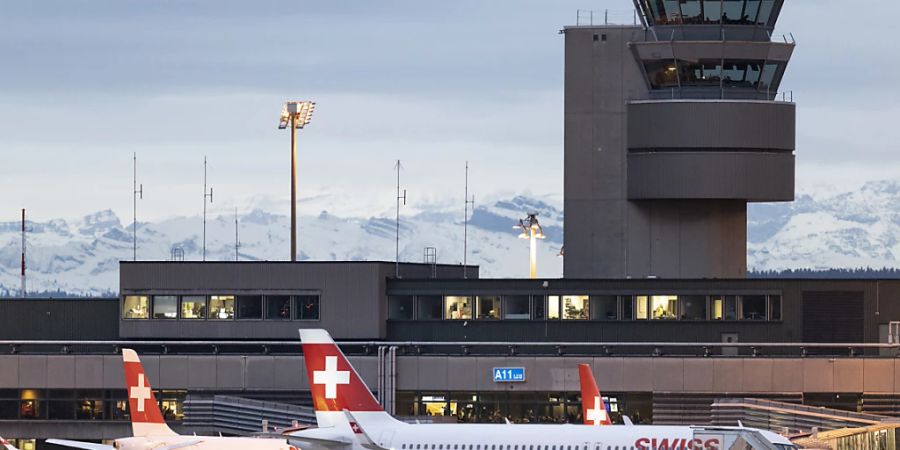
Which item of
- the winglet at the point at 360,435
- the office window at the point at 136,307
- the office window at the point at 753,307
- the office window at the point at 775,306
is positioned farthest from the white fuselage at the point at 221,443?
the office window at the point at 775,306

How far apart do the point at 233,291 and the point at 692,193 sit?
28.4 meters

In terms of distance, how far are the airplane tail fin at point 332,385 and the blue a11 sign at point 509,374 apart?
19366mm

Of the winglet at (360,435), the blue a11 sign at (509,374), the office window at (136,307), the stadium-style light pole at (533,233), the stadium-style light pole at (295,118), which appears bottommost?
the winglet at (360,435)

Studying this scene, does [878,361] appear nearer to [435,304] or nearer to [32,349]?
[435,304]

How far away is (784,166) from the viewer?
387 feet

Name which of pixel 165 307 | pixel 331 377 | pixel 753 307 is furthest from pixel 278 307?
pixel 753 307

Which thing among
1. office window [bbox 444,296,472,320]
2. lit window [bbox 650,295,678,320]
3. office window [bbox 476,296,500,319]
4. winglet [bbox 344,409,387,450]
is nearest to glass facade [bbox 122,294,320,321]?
office window [bbox 444,296,472,320]

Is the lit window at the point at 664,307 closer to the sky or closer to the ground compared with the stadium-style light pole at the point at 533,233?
closer to the ground

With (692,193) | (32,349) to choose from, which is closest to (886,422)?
(692,193)

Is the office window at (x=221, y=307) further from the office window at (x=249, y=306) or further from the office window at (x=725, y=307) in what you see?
the office window at (x=725, y=307)

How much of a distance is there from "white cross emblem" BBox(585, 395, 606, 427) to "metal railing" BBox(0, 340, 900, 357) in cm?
1355

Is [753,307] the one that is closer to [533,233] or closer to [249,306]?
[249,306]

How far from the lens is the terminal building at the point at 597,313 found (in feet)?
329

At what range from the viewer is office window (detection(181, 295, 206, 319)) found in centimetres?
10794
